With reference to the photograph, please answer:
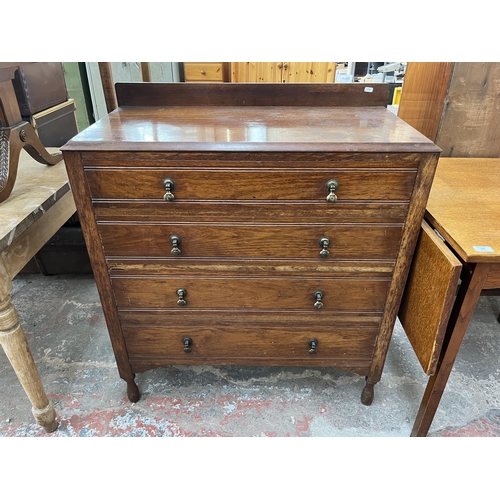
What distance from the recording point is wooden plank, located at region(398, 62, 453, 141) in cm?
154

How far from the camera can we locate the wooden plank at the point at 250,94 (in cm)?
141

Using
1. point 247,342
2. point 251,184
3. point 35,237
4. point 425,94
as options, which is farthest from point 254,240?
point 425,94

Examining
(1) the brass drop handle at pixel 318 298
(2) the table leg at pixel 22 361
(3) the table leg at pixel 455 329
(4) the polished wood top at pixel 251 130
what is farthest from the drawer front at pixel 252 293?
(4) the polished wood top at pixel 251 130

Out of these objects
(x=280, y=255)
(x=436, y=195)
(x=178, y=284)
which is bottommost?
(x=178, y=284)

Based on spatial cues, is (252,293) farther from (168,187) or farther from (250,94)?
(250,94)

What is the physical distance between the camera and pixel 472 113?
1.58 metres

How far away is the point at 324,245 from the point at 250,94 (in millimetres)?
645

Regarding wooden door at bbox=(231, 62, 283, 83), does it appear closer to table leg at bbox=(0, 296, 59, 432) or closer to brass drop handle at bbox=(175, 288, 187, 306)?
brass drop handle at bbox=(175, 288, 187, 306)

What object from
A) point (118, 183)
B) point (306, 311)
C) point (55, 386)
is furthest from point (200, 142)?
point (55, 386)

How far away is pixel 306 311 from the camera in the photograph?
1.34 metres

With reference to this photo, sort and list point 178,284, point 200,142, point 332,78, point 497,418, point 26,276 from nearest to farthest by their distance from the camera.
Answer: point 200,142 → point 178,284 → point 497,418 → point 26,276 → point 332,78

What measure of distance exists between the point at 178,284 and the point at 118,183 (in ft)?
1.24

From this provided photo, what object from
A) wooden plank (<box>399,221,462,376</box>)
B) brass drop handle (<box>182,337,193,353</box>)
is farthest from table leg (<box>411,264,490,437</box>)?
brass drop handle (<box>182,337,193,353</box>)
